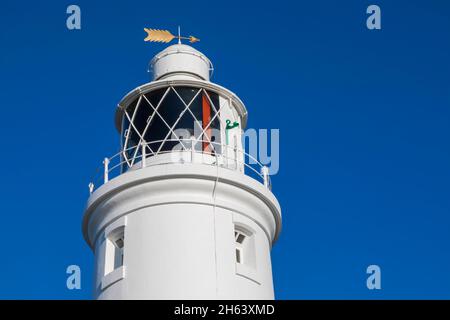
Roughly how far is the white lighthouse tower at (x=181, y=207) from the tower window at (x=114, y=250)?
0.06 feet

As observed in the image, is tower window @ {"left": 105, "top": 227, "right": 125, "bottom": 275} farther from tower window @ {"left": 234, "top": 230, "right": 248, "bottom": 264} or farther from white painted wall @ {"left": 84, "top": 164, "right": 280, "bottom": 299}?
tower window @ {"left": 234, "top": 230, "right": 248, "bottom": 264}

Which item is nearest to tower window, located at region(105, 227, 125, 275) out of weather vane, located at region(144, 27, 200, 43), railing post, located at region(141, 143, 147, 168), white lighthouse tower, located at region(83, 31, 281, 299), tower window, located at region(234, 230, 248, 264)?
white lighthouse tower, located at region(83, 31, 281, 299)

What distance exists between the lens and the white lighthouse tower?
47.0ft

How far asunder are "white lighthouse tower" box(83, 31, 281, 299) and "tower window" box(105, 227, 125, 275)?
0.02 meters

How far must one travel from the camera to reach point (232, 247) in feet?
48.8

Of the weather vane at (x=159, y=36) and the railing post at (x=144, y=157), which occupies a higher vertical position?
the weather vane at (x=159, y=36)

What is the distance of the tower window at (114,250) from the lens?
15211 millimetres

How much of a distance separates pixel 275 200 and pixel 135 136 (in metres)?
3.11

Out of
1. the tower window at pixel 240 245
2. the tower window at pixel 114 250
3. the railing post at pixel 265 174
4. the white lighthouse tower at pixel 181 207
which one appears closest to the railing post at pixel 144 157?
the white lighthouse tower at pixel 181 207

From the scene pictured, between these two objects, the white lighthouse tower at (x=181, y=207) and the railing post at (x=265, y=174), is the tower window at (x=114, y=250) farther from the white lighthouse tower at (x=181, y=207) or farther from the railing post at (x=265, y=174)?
the railing post at (x=265, y=174)

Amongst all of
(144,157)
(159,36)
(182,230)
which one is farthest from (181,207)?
(159,36)

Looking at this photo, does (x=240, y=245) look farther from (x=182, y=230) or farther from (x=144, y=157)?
(x=144, y=157)

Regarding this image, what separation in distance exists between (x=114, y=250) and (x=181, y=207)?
60.6 inches
